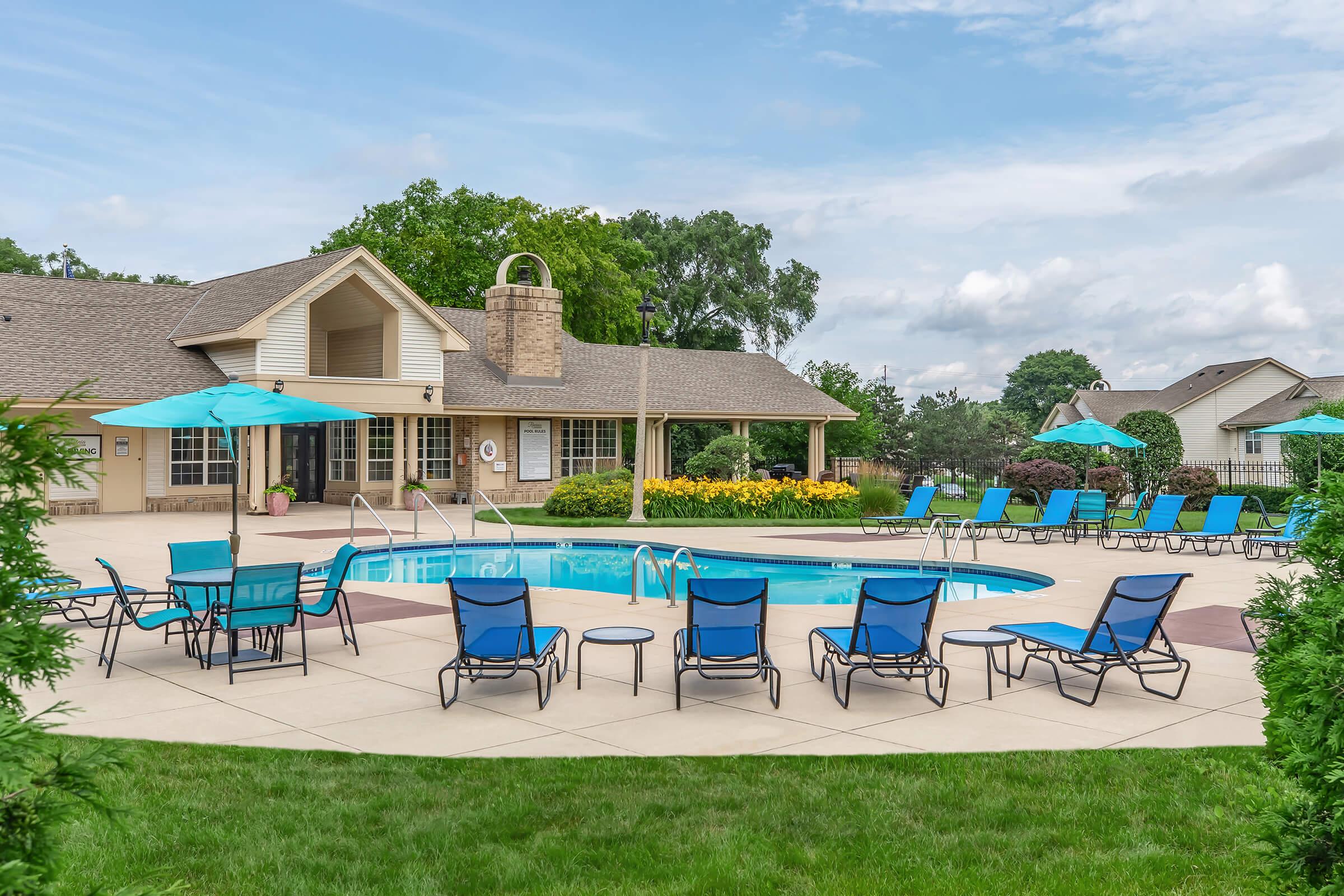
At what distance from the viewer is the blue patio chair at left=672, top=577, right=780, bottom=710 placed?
7.52 m

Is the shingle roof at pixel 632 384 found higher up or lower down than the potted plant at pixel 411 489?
higher up

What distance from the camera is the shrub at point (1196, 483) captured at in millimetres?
27500

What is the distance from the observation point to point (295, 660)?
8.92 meters

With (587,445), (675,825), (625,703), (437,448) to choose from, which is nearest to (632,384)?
(587,445)

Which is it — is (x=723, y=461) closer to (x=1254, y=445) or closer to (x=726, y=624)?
(x=726, y=624)

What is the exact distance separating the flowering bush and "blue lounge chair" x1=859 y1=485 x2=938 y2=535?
2.51m

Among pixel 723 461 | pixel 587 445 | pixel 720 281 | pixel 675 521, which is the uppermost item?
pixel 720 281

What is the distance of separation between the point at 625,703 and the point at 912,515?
15199 mm

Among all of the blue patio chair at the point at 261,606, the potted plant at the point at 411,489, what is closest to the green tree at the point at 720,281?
the potted plant at the point at 411,489

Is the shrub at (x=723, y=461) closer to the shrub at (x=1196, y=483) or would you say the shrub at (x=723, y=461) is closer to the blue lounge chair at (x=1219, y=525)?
the shrub at (x=1196, y=483)

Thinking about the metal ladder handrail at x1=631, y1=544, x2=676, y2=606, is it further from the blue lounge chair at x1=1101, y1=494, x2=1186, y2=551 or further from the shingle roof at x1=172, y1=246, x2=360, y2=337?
the shingle roof at x1=172, y1=246, x2=360, y2=337

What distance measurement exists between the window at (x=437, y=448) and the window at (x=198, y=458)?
203 inches

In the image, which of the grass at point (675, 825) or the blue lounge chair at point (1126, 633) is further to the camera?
the blue lounge chair at point (1126, 633)

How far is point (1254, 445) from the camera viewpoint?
4294 cm
